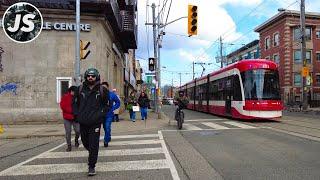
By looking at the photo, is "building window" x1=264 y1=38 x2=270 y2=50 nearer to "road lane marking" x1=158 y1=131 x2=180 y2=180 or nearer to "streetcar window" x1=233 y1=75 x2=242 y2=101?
"streetcar window" x1=233 y1=75 x2=242 y2=101

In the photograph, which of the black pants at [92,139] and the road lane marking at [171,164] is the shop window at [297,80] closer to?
the road lane marking at [171,164]

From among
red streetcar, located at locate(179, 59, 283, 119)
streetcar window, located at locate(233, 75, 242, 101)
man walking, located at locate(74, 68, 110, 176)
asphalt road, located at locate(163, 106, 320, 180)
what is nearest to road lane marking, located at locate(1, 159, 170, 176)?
asphalt road, located at locate(163, 106, 320, 180)

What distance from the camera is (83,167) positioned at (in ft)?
30.4

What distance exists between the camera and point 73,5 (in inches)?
907

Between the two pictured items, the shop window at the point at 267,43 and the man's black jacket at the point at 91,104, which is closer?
the man's black jacket at the point at 91,104

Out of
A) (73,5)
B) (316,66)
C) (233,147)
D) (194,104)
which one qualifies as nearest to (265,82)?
(73,5)

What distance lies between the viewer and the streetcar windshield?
22797mm

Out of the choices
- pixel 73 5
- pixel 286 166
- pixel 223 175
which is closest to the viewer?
pixel 223 175

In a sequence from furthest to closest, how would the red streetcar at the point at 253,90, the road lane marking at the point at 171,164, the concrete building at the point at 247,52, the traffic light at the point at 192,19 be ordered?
the concrete building at the point at 247,52
the traffic light at the point at 192,19
the red streetcar at the point at 253,90
the road lane marking at the point at 171,164

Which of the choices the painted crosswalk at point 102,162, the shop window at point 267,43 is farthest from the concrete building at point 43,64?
the shop window at point 267,43

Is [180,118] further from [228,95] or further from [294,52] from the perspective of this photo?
[294,52]

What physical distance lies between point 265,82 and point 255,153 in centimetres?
1263

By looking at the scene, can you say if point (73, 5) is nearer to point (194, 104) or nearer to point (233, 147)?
point (233, 147)

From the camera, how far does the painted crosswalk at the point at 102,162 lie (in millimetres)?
8891
